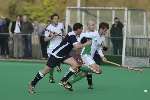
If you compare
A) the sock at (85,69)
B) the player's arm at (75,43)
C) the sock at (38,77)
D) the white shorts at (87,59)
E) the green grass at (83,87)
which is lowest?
the green grass at (83,87)

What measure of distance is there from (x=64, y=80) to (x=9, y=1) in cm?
2457

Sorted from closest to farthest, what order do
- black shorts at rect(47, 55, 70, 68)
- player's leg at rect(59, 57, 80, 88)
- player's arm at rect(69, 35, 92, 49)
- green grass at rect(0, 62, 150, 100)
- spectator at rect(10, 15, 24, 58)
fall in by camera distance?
green grass at rect(0, 62, 150, 100)
player's arm at rect(69, 35, 92, 49)
black shorts at rect(47, 55, 70, 68)
player's leg at rect(59, 57, 80, 88)
spectator at rect(10, 15, 24, 58)

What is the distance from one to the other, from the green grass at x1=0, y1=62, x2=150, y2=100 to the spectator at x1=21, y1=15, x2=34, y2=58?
4886mm

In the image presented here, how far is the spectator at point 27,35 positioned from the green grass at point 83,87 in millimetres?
4886

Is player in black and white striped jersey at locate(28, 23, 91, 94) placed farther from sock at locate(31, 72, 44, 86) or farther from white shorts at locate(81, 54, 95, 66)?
white shorts at locate(81, 54, 95, 66)

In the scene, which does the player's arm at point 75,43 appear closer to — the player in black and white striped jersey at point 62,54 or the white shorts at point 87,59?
the player in black and white striped jersey at point 62,54

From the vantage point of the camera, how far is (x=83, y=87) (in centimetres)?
1549

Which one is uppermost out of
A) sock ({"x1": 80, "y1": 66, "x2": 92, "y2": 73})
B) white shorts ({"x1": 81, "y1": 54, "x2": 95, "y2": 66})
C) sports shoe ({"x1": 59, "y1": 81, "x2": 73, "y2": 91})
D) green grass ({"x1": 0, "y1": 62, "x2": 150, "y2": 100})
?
white shorts ({"x1": 81, "y1": 54, "x2": 95, "y2": 66})

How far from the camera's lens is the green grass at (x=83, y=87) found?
44.1ft

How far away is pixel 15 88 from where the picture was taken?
1481 cm

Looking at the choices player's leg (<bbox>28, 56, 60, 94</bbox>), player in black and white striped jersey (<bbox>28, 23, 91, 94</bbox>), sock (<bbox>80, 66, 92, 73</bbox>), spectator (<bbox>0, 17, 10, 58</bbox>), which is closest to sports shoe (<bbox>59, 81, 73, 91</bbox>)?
player in black and white striped jersey (<bbox>28, 23, 91, 94</bbox>)

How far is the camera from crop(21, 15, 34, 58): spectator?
25.6 metres

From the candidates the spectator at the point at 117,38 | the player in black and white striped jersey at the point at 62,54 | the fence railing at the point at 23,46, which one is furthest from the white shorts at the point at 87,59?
the fence railing at the point at 23,46

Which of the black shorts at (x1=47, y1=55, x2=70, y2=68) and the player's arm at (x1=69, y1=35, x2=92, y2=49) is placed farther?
the black shorts at (x1=47, y1=55, x2=70, y2=68)
